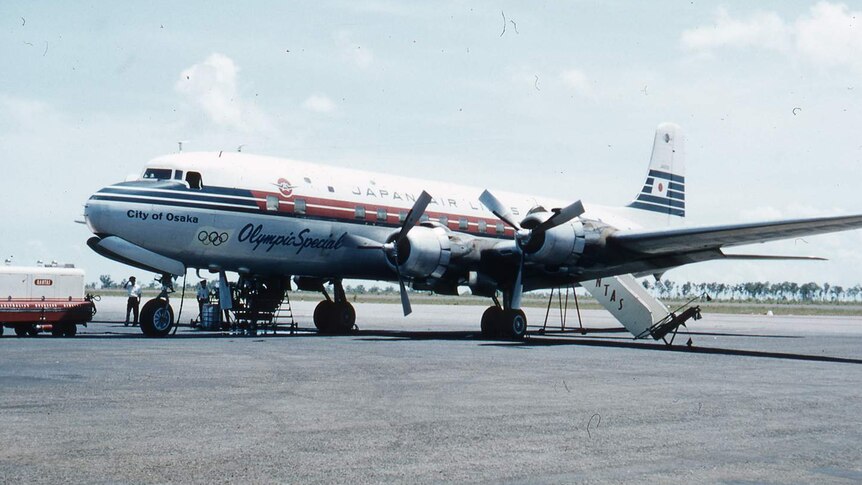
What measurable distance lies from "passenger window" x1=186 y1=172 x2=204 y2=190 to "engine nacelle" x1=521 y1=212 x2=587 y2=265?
8.28m

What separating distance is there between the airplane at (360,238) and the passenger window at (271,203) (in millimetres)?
37

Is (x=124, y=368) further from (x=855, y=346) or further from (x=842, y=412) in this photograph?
(x=855, y=346)

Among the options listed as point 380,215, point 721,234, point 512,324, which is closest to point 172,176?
point 380,215

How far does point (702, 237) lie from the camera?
21594 millimetres

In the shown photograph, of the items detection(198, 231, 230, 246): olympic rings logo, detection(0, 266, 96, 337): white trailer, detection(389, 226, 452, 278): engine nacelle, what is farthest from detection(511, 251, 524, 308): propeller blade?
detection(0, 266, 96, 337): white trailer

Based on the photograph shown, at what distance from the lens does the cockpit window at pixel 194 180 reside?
70.2 ft

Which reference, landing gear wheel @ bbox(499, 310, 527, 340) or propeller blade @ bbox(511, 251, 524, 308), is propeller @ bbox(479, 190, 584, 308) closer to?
propeller blade @ bbox(511, 251, 524, 308)

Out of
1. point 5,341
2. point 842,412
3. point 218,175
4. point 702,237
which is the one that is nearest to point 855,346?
point 702,237

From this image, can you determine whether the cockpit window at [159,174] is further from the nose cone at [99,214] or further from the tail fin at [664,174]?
the tail fin at [664,174]

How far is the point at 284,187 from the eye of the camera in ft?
74.4

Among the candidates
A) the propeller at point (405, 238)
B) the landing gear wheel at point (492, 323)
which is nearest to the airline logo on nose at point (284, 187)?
the propeller at point (405, 238)

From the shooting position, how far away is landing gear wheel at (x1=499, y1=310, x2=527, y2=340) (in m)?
23.6

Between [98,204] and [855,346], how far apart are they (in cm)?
2029

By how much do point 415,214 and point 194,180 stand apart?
18.7 ft
